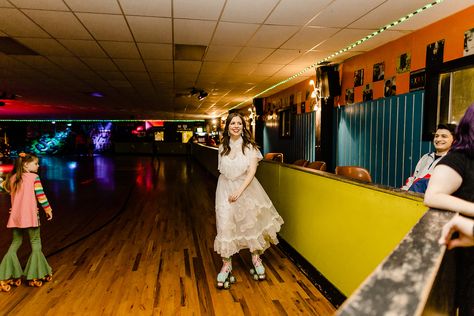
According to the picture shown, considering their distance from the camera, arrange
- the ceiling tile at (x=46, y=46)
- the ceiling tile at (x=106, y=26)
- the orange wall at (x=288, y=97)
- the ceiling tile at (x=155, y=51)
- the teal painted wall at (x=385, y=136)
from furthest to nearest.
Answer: the orange wall at (x=288, y=97), the ceiling tile at (x=155, y=51), the ceiling tile at (x=46, y=46), the teal painted wall at (x=385, y=136), the ceiling tile at (x=106, y=26)

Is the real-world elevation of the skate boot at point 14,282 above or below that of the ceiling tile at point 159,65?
below

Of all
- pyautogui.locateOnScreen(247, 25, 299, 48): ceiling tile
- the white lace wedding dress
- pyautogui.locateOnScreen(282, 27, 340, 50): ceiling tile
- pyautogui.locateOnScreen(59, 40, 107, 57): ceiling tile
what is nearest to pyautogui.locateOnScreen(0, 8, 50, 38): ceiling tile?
pyautogui.locateOnScreen(59, 40, 107, 57): ceiling tile

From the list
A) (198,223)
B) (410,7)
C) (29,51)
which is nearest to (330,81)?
(410,7)

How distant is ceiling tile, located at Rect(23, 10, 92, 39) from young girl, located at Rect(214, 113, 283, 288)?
8.73 feet

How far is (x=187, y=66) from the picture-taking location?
6.75 metres

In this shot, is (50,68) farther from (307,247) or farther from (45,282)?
(307,247)

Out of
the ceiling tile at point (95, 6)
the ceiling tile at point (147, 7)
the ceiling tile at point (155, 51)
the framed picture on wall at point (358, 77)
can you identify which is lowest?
Result: the framed picture on wall at point (358, 77)

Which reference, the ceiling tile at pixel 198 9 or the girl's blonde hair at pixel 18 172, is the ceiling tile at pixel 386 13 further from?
the girl's blonde hair at pixel 18 172

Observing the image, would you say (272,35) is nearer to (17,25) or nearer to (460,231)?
(17,25)

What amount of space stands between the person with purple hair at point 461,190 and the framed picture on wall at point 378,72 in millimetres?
4550

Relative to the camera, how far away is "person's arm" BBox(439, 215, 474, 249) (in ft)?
3.18

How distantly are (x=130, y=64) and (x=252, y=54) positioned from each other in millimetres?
2463

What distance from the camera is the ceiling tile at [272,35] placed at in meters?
4.53

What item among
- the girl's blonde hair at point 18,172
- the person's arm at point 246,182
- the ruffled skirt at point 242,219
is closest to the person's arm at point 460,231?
the person's arm at point 246,182
